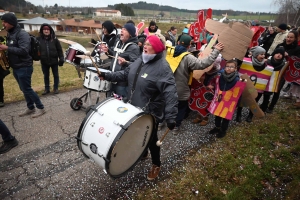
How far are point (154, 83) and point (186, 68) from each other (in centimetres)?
140

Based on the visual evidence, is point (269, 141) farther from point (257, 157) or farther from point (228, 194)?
point (228, 194)

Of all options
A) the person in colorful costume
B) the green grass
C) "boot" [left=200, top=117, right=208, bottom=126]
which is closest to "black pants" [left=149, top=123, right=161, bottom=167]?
the green grass

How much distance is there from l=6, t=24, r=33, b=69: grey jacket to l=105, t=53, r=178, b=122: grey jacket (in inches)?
108

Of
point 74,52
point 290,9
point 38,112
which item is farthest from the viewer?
point 290,9

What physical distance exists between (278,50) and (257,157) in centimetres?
252

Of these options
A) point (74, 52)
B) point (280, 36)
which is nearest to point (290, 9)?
point (280, 36)

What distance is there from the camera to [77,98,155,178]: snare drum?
2.35m

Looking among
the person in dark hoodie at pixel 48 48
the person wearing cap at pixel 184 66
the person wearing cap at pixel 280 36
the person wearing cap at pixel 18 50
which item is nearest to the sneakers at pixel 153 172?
the person wearing cap at pixel 184 66

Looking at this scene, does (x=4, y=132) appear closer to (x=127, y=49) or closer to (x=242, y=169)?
(x=127, y=49)

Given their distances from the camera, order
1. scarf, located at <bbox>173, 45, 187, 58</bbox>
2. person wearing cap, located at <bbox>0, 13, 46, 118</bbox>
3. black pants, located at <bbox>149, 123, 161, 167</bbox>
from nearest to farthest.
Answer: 1. black pants, located at <bbox>149, 123, 161, 167</bbox>
2. scarf, located at <bbox>173, 45, 187, 58</bbox>
3. person wearing cap, located at <bbox>0, 13, 46, 118</bbox>

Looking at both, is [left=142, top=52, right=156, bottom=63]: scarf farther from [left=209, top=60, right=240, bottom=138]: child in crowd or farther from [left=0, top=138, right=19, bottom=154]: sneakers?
[left=0, top=138, right=19, bottom=154]: sneakers

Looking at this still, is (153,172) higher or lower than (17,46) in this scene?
lower

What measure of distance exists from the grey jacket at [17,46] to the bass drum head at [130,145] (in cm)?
329

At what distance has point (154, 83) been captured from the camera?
9.16ft
